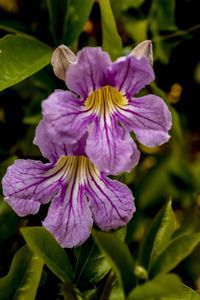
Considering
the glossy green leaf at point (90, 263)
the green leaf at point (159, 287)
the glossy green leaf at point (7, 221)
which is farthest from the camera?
the glossy green leaf at point (7, 221)

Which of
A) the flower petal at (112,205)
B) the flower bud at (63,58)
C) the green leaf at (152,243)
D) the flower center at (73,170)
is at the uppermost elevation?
the flower bud at (63,58)

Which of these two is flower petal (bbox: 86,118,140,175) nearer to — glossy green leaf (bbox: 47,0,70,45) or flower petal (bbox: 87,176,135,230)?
flower petal (bbox: 87,176,135,230)

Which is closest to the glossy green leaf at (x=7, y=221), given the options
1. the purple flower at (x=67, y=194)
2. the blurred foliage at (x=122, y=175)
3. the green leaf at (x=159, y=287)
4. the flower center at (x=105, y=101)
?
the blurred foliage at (x=122, y=175)

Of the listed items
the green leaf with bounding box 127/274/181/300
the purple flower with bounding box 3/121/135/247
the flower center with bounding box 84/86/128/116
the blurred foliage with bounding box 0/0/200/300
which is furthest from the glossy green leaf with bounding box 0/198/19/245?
the green leaf with bounding box 127/274/181/300

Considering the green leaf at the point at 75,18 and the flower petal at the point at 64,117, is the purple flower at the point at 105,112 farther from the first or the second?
the green leaf at the point at 75,18

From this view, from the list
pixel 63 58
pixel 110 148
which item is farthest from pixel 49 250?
pixel 63 58

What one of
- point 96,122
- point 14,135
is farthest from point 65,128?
point 14,135
